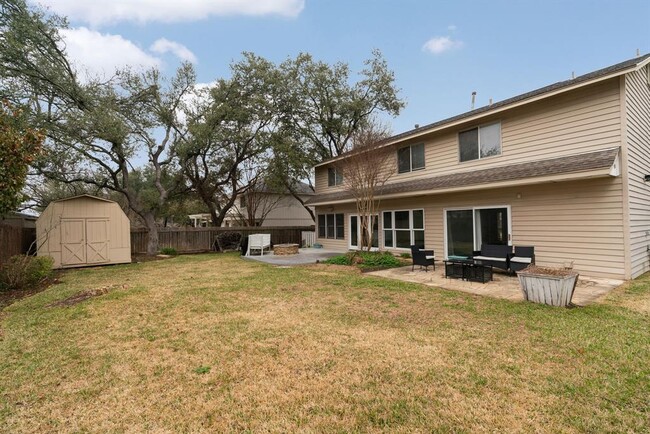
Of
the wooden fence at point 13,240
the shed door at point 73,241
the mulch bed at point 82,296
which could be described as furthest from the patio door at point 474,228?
the shed door at point 73,241

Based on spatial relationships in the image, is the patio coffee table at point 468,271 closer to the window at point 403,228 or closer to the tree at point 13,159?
the window at point 403,228

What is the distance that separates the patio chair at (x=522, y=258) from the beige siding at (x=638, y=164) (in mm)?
1989

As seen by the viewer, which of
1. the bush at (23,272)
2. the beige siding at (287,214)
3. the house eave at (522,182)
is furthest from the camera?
the beige siding at (287,214)

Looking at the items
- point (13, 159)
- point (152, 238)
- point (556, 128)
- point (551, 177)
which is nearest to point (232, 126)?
point (152, 238)

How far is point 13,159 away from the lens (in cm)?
673

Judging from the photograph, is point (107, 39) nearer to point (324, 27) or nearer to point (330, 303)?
point (324, 27)

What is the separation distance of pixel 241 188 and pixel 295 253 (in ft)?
32.5

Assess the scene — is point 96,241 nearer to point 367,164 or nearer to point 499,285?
point 367,164

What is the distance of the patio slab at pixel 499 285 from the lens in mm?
6160

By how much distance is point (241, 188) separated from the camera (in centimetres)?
2278

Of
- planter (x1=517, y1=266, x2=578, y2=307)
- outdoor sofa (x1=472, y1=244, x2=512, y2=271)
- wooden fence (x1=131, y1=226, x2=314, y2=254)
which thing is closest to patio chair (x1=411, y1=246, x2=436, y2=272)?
outdoor sofa (x1=472, y1=244, x2=512, y2=271)

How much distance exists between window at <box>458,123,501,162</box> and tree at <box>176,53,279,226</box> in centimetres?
1202

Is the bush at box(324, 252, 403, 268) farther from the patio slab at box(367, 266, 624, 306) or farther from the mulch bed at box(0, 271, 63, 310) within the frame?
the mulch bed at box(0, 271, 63, 310)

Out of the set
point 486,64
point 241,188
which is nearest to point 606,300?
point 486,64
